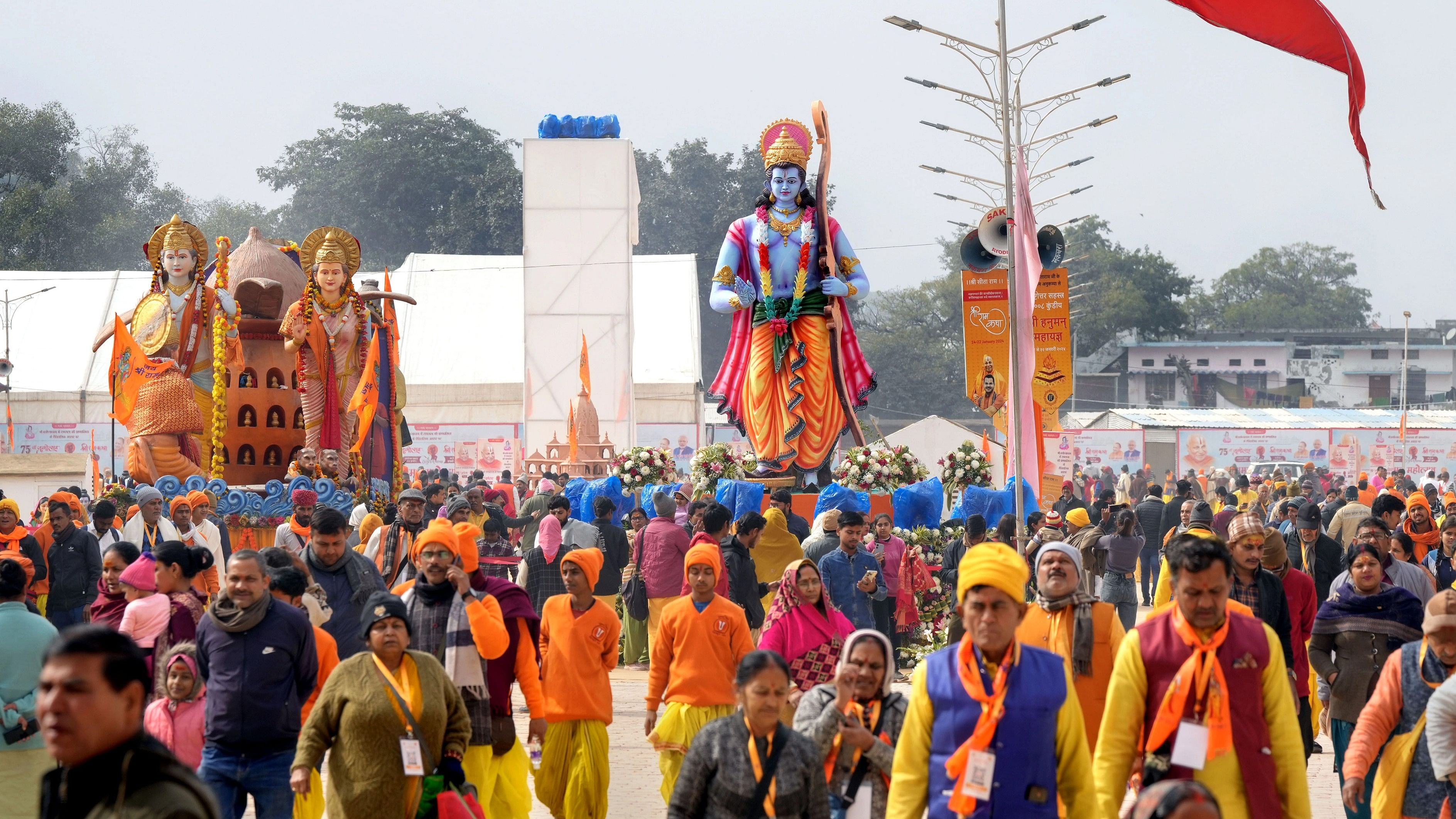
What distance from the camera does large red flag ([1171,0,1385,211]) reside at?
32.3 ft

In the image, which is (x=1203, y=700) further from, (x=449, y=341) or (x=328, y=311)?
(x=449, y=341)

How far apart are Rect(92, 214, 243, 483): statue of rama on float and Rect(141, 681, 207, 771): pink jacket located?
1189 centimetres

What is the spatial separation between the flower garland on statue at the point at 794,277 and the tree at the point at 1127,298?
4885 cm

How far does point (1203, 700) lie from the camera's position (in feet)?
15.5

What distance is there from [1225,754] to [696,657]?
301 centimetres

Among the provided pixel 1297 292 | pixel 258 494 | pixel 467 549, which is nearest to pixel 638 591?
pixel 467 549

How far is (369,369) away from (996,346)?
7588mm

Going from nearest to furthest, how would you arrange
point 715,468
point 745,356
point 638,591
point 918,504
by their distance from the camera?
point 638,591 < point 918,504 < point 715,468 < point 745,356

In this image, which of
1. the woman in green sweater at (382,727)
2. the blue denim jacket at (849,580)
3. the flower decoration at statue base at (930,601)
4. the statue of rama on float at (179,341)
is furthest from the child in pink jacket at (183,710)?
the statue of rama on float at (179,341)

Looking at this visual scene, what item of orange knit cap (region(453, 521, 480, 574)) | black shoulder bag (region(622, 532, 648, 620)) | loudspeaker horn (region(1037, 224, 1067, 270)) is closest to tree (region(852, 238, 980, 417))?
loudspeaker horn (region(1037, 224, 1067, 270))

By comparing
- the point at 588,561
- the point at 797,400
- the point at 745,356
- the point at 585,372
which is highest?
the point at 585,372

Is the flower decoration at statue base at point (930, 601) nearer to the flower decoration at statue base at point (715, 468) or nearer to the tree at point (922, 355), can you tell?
the flower decoration at statue base at point (715, 468)

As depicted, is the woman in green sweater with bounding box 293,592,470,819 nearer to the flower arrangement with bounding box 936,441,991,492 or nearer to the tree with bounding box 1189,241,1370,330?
the flower arrangement with bounding box 936,441,991,492

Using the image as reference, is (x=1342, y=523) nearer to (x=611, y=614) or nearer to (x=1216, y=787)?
(x=611, y=614)
